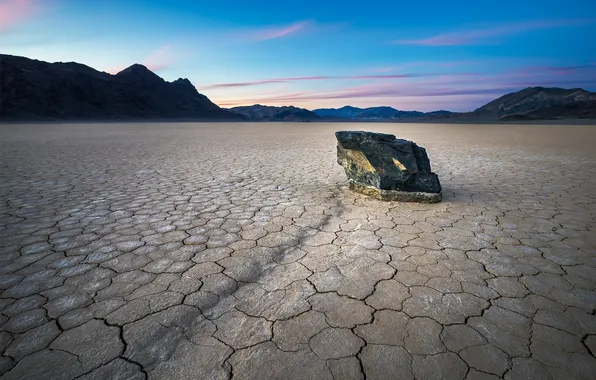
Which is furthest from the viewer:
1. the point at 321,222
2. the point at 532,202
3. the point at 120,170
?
the point at 120,170

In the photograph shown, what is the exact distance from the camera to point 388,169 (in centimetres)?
477

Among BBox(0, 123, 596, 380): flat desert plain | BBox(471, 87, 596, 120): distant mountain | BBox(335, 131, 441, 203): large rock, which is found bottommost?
BBox(0, 123, 596, 380): flat desert plain

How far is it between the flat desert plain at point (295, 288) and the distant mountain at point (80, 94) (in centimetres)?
6828

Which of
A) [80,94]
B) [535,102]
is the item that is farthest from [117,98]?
[535,102]

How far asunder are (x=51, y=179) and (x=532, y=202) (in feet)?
28.8

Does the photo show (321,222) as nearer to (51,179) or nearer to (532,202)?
(532,202)

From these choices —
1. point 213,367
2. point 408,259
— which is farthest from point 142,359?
point 408,259

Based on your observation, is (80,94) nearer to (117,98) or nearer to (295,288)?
(117,98)

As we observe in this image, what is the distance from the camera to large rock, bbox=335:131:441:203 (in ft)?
15.1

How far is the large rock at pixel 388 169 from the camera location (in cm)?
461

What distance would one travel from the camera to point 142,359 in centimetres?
160

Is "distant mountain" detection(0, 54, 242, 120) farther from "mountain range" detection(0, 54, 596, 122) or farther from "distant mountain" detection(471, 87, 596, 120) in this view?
"distant mountain" detection(471, 87, 596, 120)

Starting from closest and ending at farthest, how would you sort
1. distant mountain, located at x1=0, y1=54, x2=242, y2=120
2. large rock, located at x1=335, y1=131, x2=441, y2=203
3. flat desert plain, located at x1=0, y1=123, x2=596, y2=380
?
1. flat desert plain, located at x1=0, y1=123, x2=596, y2=380
2. large rock, located at x1=335, y1=131, x2=441, y2=203
3. distant mountain, located at x1=0, y1=54, x2=242, y2=120

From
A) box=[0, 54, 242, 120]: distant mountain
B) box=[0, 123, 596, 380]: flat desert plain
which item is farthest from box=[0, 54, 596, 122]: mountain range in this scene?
box=[0, 123, 596, 380]: flat desert plain
